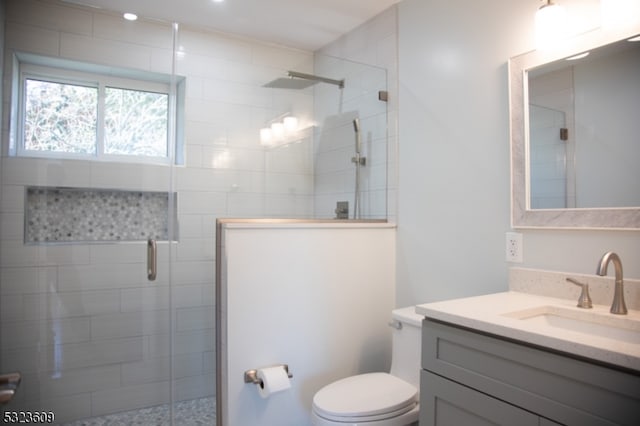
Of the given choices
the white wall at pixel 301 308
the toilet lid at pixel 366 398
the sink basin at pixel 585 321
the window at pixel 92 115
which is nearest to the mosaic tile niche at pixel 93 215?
the window at pixel 92 115

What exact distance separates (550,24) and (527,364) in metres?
1.28

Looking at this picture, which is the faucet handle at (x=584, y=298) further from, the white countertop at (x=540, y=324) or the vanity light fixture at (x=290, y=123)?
the vanity light fixture at (x=290, y=123)

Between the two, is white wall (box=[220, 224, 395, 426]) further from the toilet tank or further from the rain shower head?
the rain shower head

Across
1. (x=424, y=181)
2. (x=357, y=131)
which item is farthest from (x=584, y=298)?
(x=357, y=131)

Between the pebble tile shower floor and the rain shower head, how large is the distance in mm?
1947

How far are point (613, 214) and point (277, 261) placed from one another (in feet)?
4.60

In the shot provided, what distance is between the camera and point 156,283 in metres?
2.44

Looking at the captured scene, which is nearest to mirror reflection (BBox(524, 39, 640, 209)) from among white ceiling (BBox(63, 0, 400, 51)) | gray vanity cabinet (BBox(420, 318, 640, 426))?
gray vanity cabinet (BBox(420, 318, 640, 426))

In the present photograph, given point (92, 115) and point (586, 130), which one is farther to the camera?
A: point (92, 115)

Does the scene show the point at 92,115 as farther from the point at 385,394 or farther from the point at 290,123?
the point at 385,394

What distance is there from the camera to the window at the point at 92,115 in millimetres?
2182

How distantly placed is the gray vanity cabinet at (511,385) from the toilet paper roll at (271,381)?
2.29ft

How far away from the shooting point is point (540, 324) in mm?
1339

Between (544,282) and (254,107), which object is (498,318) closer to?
(544,282)
